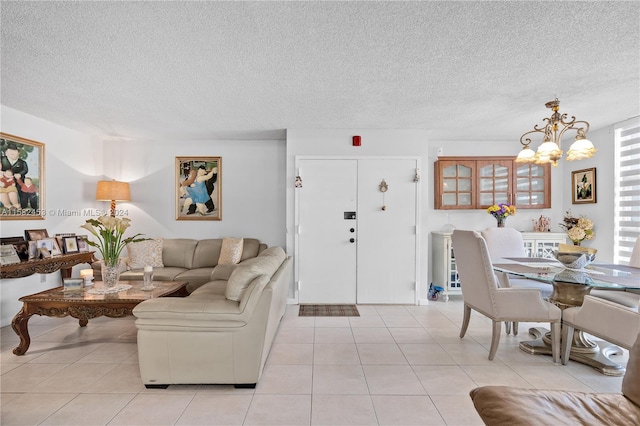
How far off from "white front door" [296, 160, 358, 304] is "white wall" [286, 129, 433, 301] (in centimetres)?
14

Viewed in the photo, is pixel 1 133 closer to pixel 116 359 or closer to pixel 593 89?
pixel 116 359

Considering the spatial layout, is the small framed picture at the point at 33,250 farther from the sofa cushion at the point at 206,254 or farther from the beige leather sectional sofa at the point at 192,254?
the sofa cushion at the point at 206,254

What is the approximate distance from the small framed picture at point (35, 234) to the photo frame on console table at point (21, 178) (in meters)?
0.16

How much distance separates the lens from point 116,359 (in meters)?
2.86

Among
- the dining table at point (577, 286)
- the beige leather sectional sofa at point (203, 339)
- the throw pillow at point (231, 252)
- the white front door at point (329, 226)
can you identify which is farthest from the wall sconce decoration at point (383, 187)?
the beige leather sectional sofa at point (203, 339)

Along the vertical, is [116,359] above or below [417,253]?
below

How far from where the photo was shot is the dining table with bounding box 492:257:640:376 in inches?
100

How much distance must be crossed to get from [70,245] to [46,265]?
62 centimetres

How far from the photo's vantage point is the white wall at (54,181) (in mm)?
3725

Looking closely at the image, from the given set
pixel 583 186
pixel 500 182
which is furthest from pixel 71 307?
pixel 583 186

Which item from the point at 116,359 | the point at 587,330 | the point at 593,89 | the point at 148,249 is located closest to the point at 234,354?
the point at 116,359

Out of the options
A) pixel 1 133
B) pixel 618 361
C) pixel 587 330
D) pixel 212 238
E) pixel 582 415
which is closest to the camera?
pixel 582 415

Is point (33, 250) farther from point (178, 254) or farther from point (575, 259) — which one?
point (575, 259)

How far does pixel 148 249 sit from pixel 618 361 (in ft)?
17.2
